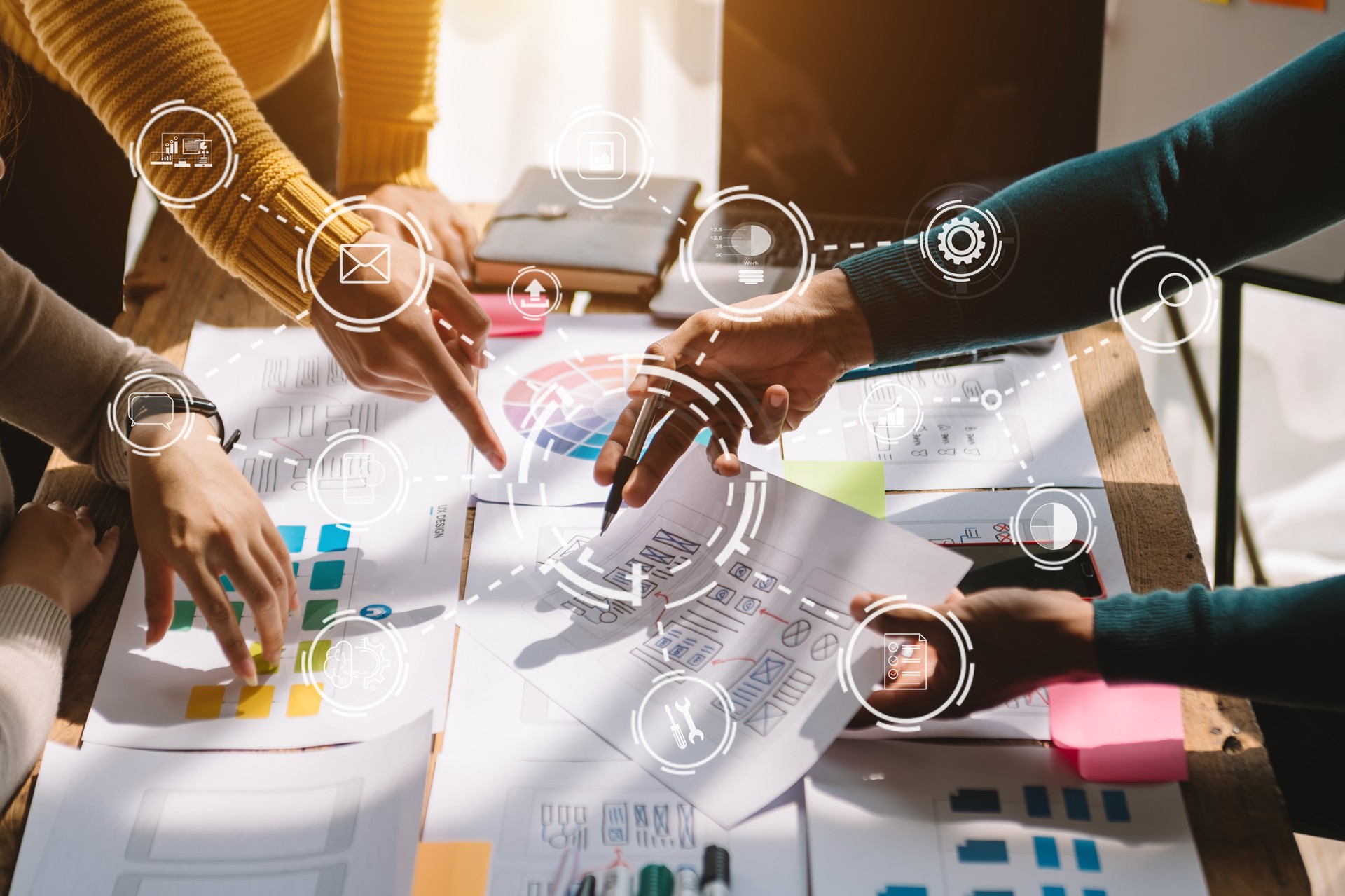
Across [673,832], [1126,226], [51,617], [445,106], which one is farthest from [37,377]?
[445,106]

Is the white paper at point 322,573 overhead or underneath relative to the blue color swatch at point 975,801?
overhead

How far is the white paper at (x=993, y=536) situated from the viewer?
2.00 feet

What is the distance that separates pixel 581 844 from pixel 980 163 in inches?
32.9

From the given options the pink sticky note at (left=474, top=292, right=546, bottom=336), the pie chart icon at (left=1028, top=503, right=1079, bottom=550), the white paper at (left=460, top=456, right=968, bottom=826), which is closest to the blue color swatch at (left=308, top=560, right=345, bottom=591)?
the white paper at (left=460, top=456, right=968, bottom=826)

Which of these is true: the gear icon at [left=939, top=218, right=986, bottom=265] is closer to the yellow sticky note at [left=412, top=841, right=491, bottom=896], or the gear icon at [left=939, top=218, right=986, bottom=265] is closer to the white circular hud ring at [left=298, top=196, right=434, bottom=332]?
the white circular hud ring at [left=298, top=196, right=434, bottom=332]

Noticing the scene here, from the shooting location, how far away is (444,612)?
685 mm

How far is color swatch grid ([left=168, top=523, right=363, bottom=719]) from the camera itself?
0.62 metres

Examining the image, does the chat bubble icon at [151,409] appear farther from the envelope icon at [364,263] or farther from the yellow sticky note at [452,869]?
the yellow sticky note at [452,869]

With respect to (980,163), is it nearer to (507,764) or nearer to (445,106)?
(507,764)

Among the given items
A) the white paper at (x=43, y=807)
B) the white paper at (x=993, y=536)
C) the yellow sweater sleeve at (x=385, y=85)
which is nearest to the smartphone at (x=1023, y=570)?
the white paper at (x=993, y=536)

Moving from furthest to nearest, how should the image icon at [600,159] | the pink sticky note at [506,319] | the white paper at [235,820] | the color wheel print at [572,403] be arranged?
the image icon at [600,159], the pink sticky note at [506,319], the color wheel print at [572,403], the white paper at [235,820]

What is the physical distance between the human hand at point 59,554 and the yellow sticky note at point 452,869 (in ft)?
1.09

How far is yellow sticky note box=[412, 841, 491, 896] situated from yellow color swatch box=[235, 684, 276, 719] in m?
0.16

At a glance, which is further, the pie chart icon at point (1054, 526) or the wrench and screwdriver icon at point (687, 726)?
the pie chart icon at point (1054, 526)
